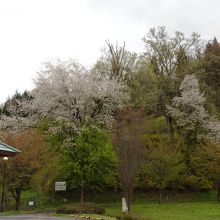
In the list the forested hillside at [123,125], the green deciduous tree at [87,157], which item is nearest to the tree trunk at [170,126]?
the forested hillside at [123,125]

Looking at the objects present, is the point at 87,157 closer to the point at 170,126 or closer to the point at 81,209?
the point at 81,209

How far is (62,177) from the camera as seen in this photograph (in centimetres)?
3572

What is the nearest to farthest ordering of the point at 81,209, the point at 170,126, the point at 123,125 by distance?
the point at 81,209, the point at 123,125, the point at 170,126

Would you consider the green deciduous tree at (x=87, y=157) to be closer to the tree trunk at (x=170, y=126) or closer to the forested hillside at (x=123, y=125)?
the forested hillside at (x=123, y=125)

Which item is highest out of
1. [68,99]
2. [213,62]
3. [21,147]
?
[213,62]

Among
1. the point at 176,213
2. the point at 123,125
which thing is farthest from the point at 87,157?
the point at 176,213

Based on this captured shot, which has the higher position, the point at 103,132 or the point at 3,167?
the point at 103,132

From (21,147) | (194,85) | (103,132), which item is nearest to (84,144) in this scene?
(103,132)

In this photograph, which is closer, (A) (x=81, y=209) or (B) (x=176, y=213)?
(A) (x=81, y=209)

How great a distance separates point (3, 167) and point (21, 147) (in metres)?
2.78

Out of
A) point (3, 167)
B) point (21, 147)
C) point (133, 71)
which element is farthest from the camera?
point (133, 71)

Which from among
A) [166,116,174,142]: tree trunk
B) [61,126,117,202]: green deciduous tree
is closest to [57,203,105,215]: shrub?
[61,126,117,202]: green deciduous tree

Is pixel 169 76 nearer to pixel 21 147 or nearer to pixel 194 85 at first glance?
pixel 194 85

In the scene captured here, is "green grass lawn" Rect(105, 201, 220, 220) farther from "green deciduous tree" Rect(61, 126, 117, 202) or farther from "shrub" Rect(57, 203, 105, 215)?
"green deciduous tree" Rect(61, 126, 117, 202)
